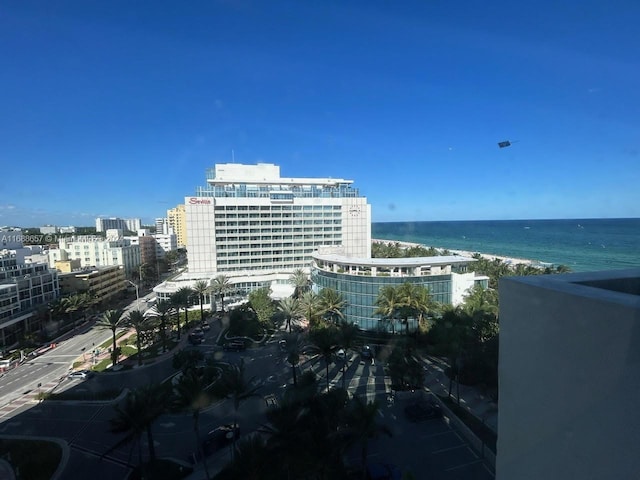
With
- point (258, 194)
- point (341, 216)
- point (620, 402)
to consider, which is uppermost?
point (258, 194)

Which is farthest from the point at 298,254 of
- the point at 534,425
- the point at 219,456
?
the point at 534,425

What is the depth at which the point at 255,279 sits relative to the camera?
32250 millimetres

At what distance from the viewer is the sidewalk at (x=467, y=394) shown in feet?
38.0

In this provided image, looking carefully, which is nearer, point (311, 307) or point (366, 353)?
Answer: point (366, 353)

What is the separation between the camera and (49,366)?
1903 cm

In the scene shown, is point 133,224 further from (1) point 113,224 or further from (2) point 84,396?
(2) point 84,396

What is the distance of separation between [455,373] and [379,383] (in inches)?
128

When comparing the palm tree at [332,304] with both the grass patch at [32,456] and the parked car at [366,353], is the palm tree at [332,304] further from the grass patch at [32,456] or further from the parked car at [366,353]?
the grass patch at [32,456]

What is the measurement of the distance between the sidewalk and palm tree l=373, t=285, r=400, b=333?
3.00m

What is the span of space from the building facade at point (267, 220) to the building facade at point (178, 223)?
49.0m

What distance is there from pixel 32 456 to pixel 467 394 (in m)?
14.9

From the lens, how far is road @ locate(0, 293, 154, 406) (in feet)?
52.1

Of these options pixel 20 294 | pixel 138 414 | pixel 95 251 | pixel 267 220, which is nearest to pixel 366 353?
pixel 138 414

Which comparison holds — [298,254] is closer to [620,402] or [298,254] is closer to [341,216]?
[341,216]
